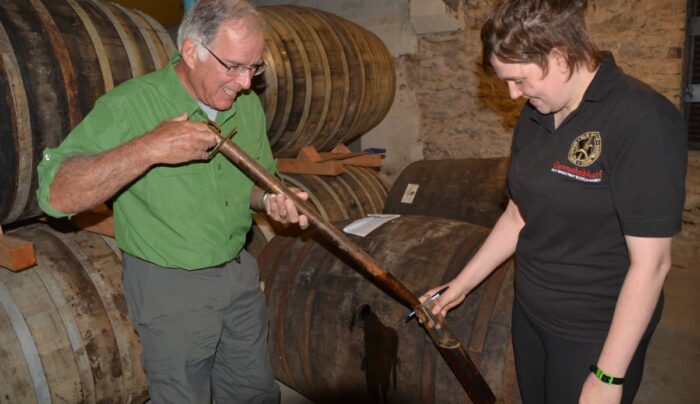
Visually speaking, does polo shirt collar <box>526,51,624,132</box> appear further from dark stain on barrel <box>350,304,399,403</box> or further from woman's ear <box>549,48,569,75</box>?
dark stain on barrel <box>350,304,399,403</box>

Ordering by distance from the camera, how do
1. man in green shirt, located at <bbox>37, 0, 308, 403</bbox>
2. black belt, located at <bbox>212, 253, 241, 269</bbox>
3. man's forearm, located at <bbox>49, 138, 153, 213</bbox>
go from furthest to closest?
black belt, located at <bbox>212, 253, 241, 269</bbox> < man in green shirt, located at <bbox>37, 0, 308, 403</bbox> < man's forearm, located at <bbox>49, 138, 153, 213</bbox>

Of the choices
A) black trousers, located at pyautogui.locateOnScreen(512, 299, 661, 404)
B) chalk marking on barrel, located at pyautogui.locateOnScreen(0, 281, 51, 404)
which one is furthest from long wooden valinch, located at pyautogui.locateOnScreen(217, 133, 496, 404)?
chalk marking on barrel, located at pyautogui.locateOnScreen(0, 281, 51, 404)

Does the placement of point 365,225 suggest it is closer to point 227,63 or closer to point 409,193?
point 227,63

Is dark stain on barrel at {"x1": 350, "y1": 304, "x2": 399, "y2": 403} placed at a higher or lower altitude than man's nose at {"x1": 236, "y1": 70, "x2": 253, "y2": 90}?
lower

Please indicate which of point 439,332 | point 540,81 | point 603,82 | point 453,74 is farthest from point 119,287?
point 453,74

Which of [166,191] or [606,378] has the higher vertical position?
[166,191]

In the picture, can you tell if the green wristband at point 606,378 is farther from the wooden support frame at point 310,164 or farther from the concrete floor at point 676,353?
the wooden support frame at point 310,164

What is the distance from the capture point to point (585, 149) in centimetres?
139

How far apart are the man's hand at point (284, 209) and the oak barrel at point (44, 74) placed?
1073mm

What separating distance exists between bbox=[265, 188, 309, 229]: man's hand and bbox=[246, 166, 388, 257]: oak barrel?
143cm

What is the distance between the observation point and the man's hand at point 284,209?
2.01 metres

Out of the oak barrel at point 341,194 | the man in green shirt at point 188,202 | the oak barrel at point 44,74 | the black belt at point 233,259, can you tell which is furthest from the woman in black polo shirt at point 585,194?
the oak barrel at point 341,194

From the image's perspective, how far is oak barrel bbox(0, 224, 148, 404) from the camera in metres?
2.27

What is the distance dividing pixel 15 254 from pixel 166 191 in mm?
826
